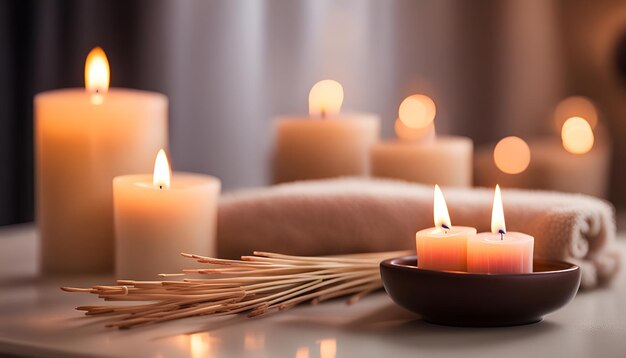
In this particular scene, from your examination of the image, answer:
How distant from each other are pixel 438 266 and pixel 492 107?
114 cm

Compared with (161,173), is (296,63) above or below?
above

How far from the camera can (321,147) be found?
3.76ft

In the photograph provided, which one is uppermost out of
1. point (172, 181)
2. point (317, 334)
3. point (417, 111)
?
point (417, 111)

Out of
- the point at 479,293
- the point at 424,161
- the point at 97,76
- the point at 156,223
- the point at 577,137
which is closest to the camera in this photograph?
the point at 479,293

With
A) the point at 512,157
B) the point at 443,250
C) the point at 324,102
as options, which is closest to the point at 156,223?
the point at 443,250

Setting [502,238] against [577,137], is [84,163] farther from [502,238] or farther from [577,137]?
[577,137]

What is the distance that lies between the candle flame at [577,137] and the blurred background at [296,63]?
0.21 meters

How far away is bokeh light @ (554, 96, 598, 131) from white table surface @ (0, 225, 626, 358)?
3.01ft

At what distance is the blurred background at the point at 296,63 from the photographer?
1.45 m

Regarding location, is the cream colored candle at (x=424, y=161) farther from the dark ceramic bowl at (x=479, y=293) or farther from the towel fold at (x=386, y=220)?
the dark ceramic bowl at (x=479, y=293)

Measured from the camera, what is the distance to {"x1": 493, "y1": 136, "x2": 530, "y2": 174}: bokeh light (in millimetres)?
1404

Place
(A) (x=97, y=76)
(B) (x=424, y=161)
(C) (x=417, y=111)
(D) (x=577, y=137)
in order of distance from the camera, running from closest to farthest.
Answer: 1. (A) (x=97, y=76)
2. (B) (x=424, y=161)
3. (D) (x=577, y=137)
4. (C) (x=417, y=111)

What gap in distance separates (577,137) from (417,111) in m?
0.34

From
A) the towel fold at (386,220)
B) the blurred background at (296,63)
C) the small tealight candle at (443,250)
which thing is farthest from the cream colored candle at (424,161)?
the blurred background at (296,63)
